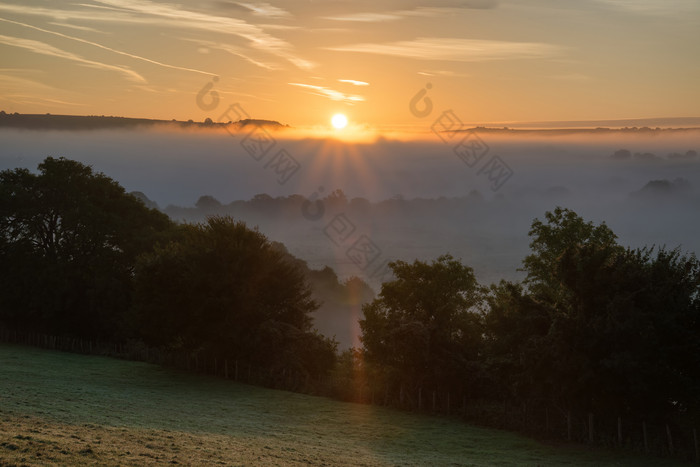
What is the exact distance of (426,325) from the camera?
5275 cm

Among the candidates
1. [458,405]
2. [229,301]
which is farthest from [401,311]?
→ [229,301]

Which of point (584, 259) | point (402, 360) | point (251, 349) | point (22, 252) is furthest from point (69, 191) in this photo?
point (584, 259)

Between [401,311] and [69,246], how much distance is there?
44.1 meters

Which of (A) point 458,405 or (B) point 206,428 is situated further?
(A) point 458,405

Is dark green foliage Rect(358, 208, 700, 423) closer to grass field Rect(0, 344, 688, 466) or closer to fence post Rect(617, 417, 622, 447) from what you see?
fence post Rect(617, 417, 622, 447)

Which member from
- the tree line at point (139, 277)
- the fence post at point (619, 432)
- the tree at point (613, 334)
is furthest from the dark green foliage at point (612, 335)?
the tree line at point (139, 277)

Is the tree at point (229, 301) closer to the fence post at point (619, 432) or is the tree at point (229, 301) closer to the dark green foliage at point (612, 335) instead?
the dark green foliage at point (612, 335)

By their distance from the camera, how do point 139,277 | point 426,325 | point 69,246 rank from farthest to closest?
point 69,246
point 139,277
point 426,325

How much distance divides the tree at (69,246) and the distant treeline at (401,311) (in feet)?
0.57

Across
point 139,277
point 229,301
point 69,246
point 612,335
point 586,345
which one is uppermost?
point 69,246

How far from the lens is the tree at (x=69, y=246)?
76062 mm

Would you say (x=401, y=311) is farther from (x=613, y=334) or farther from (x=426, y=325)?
(x=613, y=334)

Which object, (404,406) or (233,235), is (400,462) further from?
(233,235)

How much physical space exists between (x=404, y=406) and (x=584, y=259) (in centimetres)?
1639
